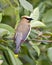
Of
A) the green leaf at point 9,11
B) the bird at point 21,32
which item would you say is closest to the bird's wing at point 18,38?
the bird at point 21,32

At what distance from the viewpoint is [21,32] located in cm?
175

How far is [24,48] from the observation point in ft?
5.87

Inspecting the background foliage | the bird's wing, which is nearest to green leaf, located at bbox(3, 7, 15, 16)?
the background foliage

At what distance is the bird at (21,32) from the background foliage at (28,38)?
26mm

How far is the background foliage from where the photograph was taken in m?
1.65

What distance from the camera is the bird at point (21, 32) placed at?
1.63m

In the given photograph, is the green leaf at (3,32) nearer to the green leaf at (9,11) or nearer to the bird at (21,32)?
the bird at (21,32)

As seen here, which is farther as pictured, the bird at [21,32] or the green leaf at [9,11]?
the green leaf at [9,11]

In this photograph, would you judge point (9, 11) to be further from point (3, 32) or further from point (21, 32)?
point (3, 32)

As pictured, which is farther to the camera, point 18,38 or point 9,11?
point 9,11

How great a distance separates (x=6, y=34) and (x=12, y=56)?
0.39ft

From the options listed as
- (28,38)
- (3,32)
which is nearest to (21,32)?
(28,38)

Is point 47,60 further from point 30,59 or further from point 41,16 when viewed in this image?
point 41,16

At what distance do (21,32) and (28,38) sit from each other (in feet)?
0.19
